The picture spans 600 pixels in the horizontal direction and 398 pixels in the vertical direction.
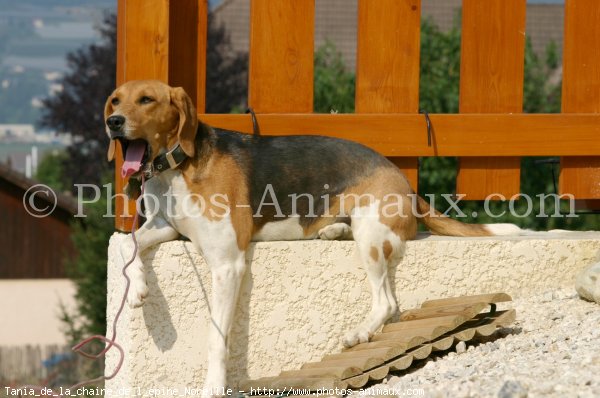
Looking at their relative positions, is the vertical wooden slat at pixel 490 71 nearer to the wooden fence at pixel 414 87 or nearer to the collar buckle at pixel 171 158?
the wooden fence at pixel 414 87

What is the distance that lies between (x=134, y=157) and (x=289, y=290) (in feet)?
3.84

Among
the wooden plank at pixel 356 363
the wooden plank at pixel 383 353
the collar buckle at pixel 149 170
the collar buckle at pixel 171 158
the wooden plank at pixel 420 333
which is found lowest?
the wooden plank at pixel 356 363

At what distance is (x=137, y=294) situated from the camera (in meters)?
6.08

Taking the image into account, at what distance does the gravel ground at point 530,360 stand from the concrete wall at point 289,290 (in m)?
0.25

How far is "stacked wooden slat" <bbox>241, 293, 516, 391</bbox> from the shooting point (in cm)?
577

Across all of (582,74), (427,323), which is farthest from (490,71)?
(427,323)

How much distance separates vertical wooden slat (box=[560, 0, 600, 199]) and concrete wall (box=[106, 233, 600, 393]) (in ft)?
1.89

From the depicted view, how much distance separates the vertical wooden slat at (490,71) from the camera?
7141mm

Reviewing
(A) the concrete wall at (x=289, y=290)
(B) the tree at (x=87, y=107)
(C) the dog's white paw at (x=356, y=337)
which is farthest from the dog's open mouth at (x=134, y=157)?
(B) the tree at (x=87, y=107)

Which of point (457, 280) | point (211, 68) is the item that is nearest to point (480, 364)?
point (457, 280)

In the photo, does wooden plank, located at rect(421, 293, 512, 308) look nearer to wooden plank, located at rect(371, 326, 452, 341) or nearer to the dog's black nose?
wooden plank, located at rect(371, 326, 452, 341)

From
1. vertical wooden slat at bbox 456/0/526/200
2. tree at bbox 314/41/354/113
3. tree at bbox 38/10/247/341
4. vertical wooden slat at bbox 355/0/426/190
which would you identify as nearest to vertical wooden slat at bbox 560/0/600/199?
vertical wooden slat at bbox 456/0/526/200

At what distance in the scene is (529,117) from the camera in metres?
7.11

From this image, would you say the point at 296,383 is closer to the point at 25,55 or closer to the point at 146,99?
the point at 146,99
